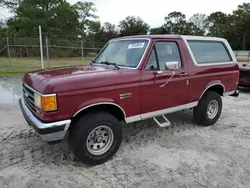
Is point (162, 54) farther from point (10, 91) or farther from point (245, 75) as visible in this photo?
point (245, 75)

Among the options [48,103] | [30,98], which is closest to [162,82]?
[48,103]

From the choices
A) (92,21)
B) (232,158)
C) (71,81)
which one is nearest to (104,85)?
(71,81)

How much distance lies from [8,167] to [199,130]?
146 inches

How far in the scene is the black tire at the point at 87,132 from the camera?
3430mm

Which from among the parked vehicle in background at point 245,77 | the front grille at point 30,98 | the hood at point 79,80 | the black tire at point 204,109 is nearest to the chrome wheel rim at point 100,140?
the hood at point 79,80

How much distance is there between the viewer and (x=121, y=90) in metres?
3.73

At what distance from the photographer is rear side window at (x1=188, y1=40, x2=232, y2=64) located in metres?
5.02

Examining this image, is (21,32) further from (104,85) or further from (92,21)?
(104,85)

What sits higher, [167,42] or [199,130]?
[167,42]

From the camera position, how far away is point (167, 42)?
453cm

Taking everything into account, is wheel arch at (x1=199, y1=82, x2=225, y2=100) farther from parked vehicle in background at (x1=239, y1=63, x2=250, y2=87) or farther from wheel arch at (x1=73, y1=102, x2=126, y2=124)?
parked vehicle in background at (x1=239, y1=63, x2=250, y2=87)

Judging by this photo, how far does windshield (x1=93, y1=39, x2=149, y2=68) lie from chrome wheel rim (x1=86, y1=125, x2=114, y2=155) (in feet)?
3.89

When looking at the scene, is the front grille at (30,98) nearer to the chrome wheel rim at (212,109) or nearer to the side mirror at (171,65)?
the side mirror at (171,65)

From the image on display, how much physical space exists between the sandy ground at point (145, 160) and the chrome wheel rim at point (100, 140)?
238mm
